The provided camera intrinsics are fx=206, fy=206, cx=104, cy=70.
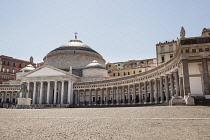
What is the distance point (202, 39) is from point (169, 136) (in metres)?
20.1

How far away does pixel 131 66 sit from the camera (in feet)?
247

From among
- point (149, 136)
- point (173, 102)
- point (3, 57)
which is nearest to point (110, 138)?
point (149, 136)

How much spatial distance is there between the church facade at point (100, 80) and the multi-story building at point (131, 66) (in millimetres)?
6523

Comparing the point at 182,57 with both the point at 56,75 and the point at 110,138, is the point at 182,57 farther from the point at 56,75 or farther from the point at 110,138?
the point at 56,75

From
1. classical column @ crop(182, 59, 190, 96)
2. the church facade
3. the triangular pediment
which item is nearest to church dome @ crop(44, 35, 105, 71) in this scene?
the church facade

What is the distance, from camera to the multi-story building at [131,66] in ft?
212

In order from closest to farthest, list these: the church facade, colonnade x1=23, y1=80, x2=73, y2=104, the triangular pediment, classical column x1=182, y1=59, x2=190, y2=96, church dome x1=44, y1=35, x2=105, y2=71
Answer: classical column x1=182, y1=59, x2=190, y2=96 < the church facade < colonnade x1=23, y1=80, x2=73, y2=104 < the triangular pediment < church dome x1=44, y1=35, x2=105, y2=71

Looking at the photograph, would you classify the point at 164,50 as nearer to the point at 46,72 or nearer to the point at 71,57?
the point at 46,72

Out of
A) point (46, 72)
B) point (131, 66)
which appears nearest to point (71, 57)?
point (46, 72)

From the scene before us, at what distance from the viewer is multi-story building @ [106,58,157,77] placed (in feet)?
212

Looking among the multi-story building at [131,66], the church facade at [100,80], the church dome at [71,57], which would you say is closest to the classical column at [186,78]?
the church facade at [100,80]

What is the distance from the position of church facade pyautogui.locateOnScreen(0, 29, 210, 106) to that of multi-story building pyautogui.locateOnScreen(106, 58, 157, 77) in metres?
6.52

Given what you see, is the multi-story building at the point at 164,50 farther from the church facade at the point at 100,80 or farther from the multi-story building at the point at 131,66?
the multi-story building at the point at 131,66

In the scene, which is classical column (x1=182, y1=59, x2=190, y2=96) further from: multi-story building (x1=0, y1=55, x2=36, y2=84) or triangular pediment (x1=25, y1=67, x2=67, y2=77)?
multi-story building (x1=0, y1=55, x2=36, y2=84)
